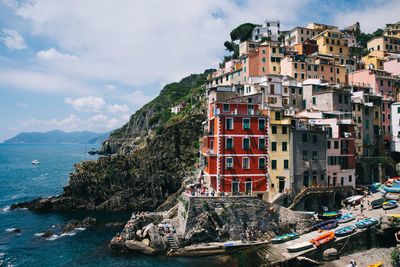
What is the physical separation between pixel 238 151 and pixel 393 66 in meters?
58.4

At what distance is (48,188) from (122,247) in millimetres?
60538

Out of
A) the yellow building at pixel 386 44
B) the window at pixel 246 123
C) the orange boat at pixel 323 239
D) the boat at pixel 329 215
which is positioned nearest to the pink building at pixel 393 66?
the yellow building at pixel 386 44

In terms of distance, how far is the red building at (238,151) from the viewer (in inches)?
1734

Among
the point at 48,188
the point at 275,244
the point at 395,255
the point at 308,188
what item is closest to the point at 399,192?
the point at 308,188

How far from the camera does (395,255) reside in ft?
108

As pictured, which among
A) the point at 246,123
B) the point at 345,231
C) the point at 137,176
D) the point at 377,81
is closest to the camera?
A: the point at 345,231

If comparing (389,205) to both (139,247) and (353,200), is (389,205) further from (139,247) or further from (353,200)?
(139,247)

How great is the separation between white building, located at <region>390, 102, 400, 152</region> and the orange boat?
117 ft

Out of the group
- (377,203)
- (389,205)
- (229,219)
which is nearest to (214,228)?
(229,219)

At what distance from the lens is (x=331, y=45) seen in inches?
3361

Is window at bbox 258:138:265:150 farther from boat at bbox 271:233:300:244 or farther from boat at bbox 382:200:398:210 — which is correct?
boat at bbox 382:200:398:210

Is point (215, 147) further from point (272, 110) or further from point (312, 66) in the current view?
point (312, 66)

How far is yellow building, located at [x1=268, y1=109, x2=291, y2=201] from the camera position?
148ft

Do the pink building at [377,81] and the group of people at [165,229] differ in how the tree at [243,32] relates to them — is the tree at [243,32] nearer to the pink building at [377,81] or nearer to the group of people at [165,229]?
the pink building at [377,81]
